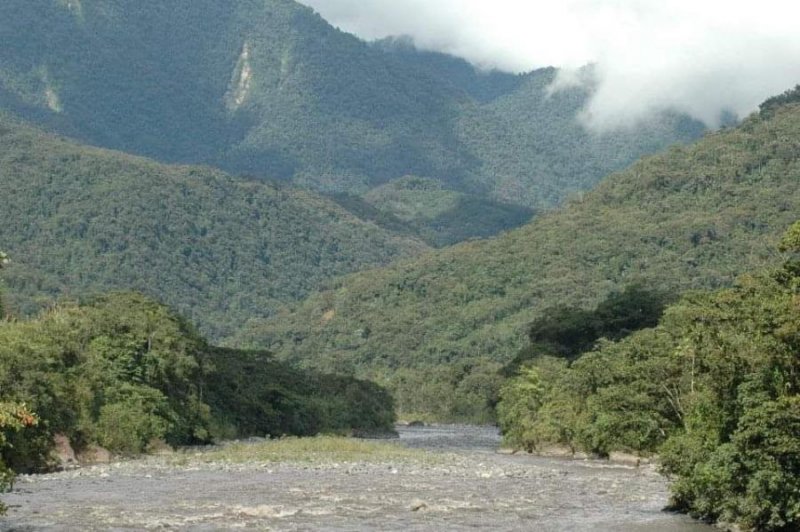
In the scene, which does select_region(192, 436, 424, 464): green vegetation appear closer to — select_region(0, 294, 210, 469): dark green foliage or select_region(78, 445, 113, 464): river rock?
select_region(78, 445, 113, 464): river rock

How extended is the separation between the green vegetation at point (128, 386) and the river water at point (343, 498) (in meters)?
5.62

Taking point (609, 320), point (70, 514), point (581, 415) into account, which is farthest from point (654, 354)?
point (609, 320)

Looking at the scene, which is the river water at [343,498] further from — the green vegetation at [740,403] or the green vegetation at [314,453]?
the green vegetation at [314,453]

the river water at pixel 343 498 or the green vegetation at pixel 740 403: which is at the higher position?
the green vegetation at pixel 740 403

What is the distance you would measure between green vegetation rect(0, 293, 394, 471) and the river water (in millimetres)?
5624

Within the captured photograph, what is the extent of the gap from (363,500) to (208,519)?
29.3 ft

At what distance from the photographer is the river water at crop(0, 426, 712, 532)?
144 ft

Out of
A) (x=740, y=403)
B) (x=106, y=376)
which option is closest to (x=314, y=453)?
(x=106, y=376)

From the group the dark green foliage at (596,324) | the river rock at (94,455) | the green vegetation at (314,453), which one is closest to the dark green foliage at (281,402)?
the dark green foliage at (596,324)

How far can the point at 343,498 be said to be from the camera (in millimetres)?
52406

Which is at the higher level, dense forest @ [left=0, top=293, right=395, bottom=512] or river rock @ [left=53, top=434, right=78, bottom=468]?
dense forest @ [left=0, top=293, right=395, bottom=512]

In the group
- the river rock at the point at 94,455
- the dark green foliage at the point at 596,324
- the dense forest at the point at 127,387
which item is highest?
the dark green foliage at the point at 596,324

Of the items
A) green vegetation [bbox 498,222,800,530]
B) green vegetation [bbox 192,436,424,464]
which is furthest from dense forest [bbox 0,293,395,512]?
green vegetation [bbox 498,222,800,530]

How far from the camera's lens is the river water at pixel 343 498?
44.0m
